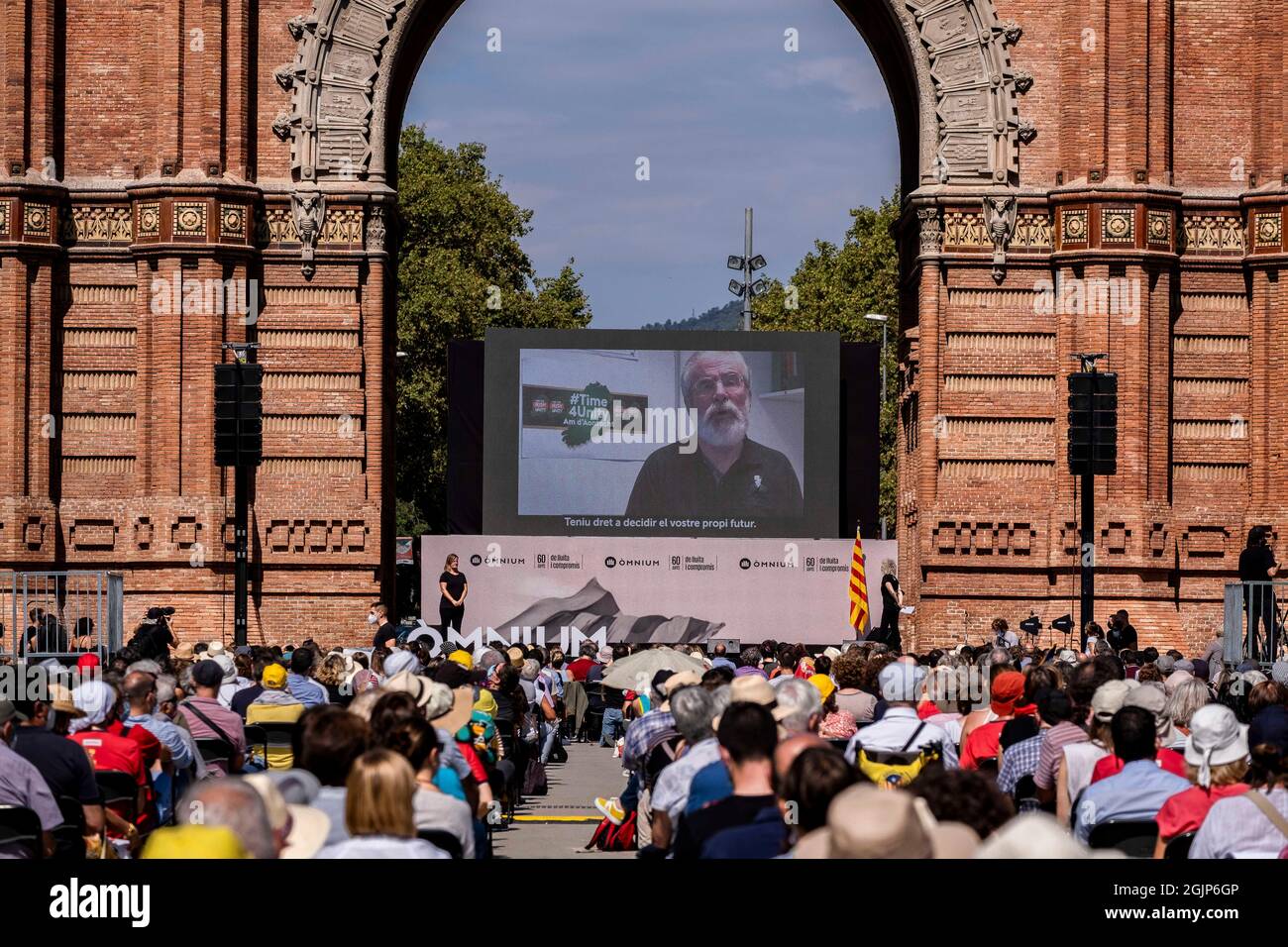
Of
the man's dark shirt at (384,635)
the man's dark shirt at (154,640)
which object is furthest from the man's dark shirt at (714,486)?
the man's dark shirt at (154,640)

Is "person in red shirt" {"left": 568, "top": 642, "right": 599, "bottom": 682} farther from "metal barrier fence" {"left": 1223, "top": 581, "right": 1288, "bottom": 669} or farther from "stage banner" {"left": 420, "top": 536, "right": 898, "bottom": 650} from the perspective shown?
"metal barrier fence" {"left": 1223, "top": 581, "right": 1288, "bottom": 669}

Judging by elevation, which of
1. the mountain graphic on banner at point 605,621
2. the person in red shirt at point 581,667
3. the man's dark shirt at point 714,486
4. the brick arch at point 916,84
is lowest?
the person in red shirt at point 581,667

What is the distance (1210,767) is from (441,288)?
6294 cm

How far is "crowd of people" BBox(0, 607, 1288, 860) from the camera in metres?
8.24

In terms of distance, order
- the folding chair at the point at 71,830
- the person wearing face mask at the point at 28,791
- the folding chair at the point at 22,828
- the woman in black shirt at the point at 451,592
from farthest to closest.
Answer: the woman in black shirt at the point at 451,592, the folding chair at the point at 71,830, the person wearing face mask at the point at 28,791, the folding chair at the point at 22,828

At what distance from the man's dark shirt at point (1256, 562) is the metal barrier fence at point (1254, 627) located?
0.70 meters

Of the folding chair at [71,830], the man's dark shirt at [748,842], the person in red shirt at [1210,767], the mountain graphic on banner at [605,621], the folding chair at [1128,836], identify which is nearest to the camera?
the man's dark shirt at [748,842]

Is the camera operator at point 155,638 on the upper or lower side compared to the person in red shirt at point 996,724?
lower

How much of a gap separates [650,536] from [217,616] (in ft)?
24.4

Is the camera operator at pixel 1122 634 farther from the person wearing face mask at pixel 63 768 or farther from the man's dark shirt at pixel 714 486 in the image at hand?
the person wearing face mask at pixel 63 768

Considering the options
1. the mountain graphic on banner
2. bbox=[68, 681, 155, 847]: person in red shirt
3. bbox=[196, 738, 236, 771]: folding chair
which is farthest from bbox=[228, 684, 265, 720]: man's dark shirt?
the mountain graphic on banner

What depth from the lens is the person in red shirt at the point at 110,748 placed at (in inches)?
552
